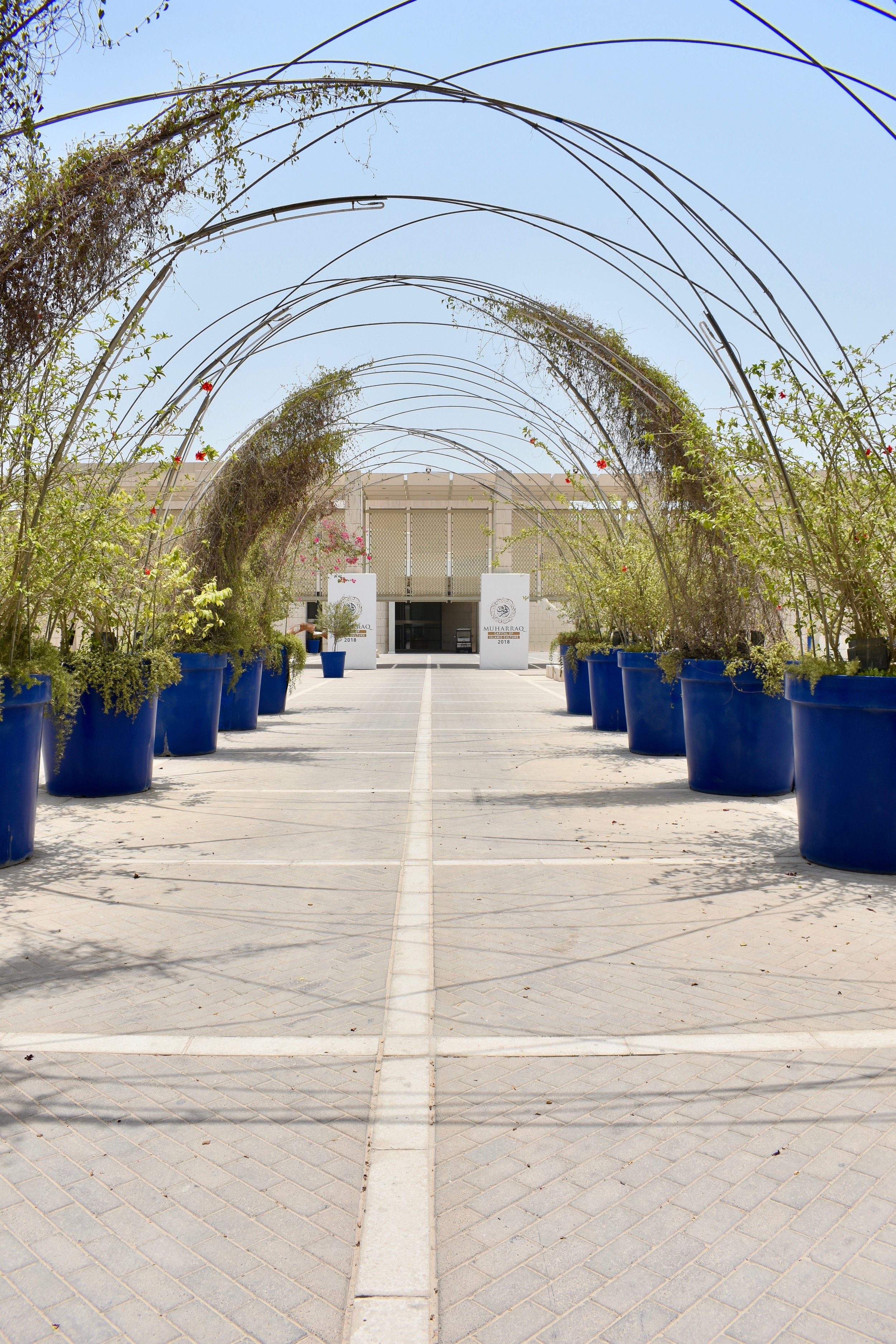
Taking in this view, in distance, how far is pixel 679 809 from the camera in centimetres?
695

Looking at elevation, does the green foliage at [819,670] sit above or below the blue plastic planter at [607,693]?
above

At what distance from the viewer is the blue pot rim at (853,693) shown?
16.0ft

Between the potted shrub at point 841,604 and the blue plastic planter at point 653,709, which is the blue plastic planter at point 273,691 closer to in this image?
the blue plastic planter at point 653,709

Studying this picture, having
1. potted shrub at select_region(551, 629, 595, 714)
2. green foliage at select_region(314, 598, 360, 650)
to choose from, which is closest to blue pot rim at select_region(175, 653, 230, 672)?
potted shrub at select_region(551, 629, 595, 714)

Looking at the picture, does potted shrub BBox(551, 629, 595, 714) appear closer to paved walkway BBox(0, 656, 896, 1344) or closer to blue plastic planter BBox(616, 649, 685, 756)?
blue plastic planter BBox(616, 649, 685, 756)

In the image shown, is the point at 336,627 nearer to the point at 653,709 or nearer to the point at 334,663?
the point at 334,663

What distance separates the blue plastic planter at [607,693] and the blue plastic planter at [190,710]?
4599 millimetres

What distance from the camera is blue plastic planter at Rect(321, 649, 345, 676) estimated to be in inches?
988

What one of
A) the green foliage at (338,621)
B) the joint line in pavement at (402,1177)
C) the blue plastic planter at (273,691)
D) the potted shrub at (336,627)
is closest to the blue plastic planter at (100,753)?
the joint line in pavement at (402,1177)

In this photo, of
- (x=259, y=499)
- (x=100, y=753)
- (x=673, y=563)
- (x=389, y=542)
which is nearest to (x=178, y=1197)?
(x=100, y=753)

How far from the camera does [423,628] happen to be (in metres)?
43.6

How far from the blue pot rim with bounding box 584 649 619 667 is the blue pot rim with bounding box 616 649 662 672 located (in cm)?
190

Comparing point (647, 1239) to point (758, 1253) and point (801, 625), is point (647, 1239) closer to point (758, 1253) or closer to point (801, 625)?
point (758, 1253)

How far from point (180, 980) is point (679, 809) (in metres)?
4.18
